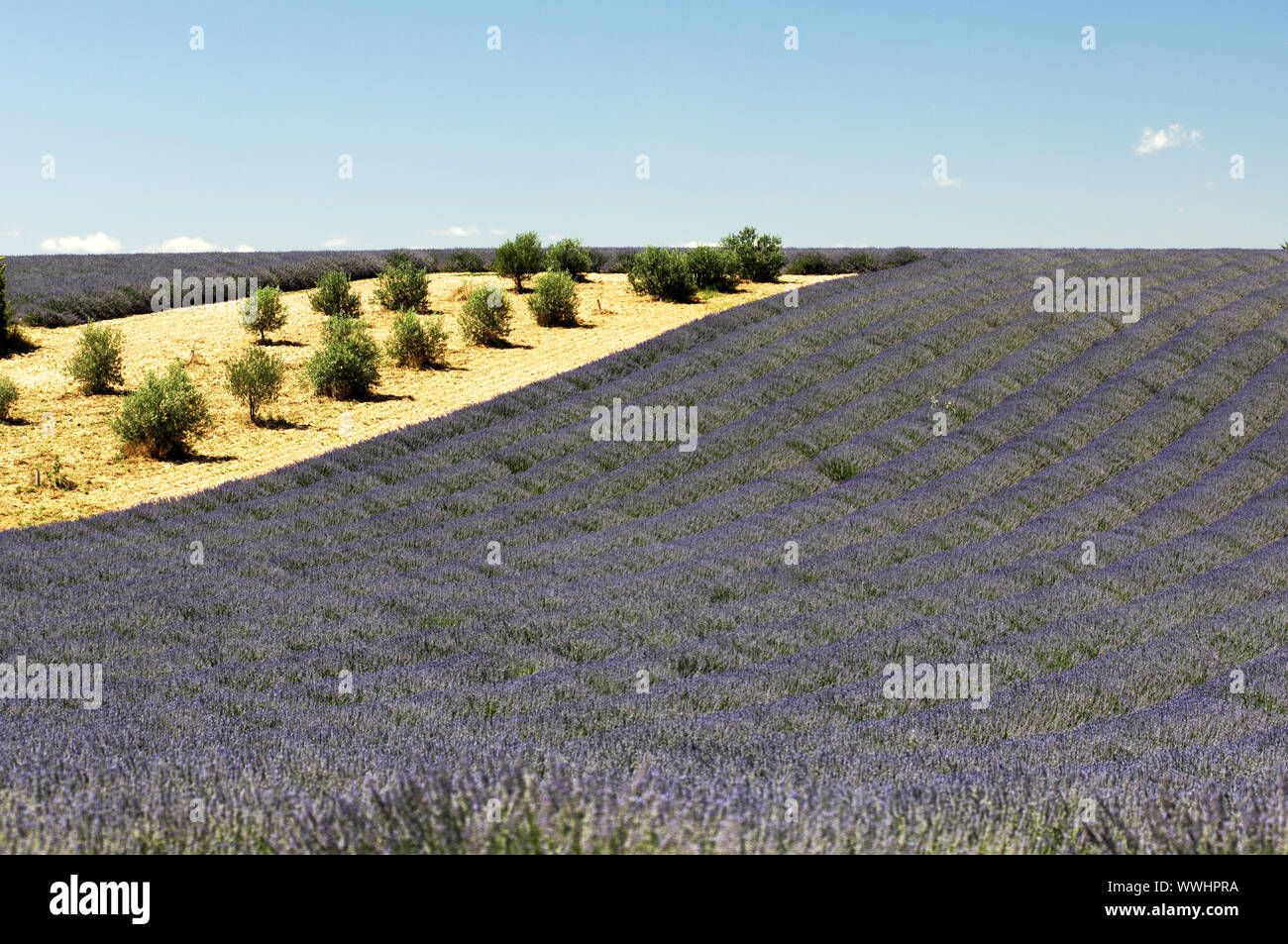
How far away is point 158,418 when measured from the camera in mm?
16672

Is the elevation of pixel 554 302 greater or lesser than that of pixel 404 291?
lesser

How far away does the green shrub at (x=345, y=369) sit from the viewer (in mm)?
19719

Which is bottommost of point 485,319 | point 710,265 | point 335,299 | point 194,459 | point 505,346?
point 194,459

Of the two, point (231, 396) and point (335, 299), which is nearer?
point (231, 396)

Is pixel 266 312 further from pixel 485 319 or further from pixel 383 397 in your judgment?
pixel 383 397

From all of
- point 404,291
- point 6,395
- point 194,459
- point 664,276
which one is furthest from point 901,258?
point 6,395

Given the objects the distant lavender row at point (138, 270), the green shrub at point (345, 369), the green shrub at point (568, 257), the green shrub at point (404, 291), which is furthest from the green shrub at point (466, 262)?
the green shrub at point (345, 369)

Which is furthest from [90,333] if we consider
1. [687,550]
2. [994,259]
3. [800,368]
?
[994,259]

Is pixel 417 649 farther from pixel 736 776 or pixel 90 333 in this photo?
pixel 90 333

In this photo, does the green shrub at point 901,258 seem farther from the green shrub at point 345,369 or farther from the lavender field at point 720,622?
the green shrub at point 345,369

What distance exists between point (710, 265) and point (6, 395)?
16.5 metres
